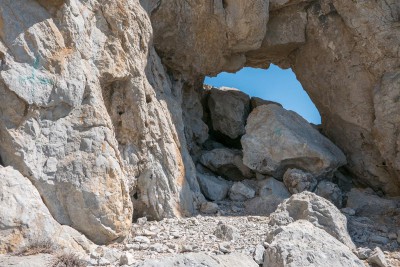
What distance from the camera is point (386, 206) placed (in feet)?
37.8

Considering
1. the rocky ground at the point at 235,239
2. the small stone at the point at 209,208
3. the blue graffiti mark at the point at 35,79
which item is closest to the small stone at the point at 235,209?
the rocky ground at the point at 235,239

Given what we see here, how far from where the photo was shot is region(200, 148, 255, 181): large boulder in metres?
13.7

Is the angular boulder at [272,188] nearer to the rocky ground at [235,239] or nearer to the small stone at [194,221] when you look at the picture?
the rocky ground at [235,239]

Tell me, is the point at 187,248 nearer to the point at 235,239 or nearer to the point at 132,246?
the point at 132,246

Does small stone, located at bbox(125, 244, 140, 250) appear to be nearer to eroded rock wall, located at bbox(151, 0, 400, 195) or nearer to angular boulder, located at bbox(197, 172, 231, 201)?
angular boulder, located at bbox(197, 172, 231, 201)

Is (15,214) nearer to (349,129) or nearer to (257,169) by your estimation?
(257,169)

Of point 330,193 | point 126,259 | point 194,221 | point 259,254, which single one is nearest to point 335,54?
point 330,193

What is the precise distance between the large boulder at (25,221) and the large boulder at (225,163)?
6.69 meters

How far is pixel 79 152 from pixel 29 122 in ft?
3.26

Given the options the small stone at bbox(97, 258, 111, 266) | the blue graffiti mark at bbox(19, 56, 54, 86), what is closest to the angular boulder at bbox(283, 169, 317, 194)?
the small stone at bbox(97, 258, 111, 266)

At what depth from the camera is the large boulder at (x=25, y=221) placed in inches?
262

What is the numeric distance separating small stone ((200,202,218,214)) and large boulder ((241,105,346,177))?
2390mm

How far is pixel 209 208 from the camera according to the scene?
10.8 meters

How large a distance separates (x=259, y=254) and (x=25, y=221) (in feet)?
12.2
